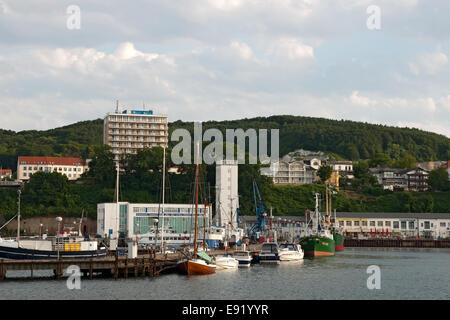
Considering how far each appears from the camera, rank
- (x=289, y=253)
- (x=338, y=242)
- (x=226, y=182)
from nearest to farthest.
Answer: (x=289, y=253), (x=338, y=242), (x=226, y=182)

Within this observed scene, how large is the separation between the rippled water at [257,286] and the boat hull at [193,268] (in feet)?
2.98

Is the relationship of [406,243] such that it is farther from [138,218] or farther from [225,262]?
[225,262]

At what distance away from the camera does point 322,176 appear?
199 meters

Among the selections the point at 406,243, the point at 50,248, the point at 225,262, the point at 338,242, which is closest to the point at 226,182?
the point at 338,242

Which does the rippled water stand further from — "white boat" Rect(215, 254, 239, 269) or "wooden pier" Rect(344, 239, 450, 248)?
"wooden pier" Rect(344, 239, 450, 248)

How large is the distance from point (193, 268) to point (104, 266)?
31.3 ft

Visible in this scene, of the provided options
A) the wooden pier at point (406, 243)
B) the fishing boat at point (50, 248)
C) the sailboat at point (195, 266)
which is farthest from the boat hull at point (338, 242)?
the fishing boat at point (50, 248)

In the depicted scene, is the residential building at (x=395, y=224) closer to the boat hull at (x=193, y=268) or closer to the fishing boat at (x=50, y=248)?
the boat hull at (x=193, y=268)

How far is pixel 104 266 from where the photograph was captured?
66.9 m

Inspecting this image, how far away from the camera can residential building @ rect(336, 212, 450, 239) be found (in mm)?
163000

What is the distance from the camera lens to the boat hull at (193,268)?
70.3 m

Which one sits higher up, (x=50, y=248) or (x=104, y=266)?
(x=50, y=248)

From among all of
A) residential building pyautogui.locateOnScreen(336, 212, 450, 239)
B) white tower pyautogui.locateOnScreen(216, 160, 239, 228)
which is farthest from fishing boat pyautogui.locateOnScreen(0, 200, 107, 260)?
residential building pyautogui.locateOnScreen(336, 212, 450, 239)
